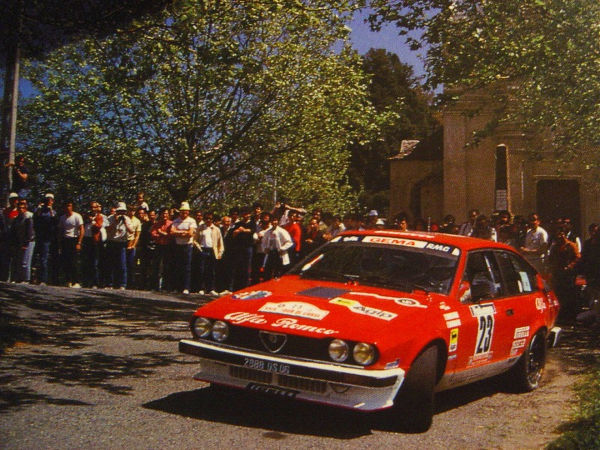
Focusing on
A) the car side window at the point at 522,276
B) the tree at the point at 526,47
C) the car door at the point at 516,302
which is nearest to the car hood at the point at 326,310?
the car door at the point at 516,302

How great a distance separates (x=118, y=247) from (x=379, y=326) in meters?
10.9

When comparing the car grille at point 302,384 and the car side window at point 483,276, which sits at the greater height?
the car side window at point 483,276

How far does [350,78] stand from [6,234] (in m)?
11.8

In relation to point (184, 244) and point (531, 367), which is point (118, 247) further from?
point (531, 367)

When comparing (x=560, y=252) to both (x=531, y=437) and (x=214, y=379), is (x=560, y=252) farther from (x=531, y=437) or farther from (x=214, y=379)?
(x=214, y=379)

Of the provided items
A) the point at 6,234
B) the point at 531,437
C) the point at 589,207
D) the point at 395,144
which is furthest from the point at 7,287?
Result: the point at 395,144

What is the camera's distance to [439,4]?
1428 centimetres

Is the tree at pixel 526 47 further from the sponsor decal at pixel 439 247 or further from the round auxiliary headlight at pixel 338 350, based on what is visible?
the round auxiliary headlight at pixel 338 350

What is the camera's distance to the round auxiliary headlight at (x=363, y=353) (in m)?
5.70

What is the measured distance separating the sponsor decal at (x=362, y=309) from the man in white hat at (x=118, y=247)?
10253 millimetres

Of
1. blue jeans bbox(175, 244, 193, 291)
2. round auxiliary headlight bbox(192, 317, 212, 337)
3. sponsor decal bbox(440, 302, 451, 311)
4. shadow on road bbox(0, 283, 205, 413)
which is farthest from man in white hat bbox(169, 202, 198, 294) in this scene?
sponsor decal bbox(440, 302, 451, 311)

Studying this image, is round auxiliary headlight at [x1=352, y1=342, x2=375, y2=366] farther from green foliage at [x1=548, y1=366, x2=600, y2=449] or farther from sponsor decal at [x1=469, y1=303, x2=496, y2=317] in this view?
sponsor decal at [x1=469, y1=303, x2=496, y2=317]

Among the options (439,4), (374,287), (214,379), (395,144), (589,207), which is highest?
(395,144)

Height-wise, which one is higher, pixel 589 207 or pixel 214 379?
pixel 589 207
